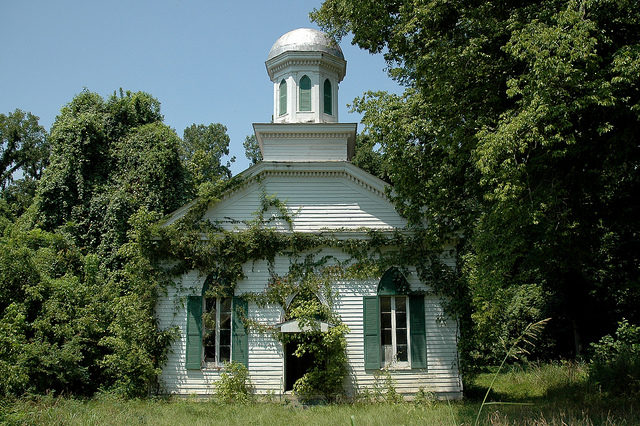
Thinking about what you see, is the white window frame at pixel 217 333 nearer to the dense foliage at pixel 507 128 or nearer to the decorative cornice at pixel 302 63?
the dense foliage at pixel 507 128

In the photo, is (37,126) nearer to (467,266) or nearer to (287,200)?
(287,200)

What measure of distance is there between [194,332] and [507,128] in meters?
10.1

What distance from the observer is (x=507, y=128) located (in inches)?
438

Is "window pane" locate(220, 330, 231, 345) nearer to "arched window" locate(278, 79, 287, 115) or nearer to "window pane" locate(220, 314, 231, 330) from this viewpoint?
"window pane" locate(220, 314, 231, 330)

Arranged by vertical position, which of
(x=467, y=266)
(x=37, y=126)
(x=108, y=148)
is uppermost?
(x=37, y=126)

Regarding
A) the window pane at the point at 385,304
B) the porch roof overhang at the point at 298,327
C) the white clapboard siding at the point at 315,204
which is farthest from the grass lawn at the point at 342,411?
the white clapboard siding at the point at 315,204

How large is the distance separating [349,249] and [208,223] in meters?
4.28

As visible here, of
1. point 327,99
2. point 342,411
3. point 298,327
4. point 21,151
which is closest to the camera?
point 342,411

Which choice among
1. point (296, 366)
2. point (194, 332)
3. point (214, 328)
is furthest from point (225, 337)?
point (296, 366)

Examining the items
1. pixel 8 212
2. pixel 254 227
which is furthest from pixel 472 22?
pixel 8 212

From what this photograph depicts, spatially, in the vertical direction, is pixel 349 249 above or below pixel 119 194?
below

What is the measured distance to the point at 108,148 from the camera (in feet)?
74.8

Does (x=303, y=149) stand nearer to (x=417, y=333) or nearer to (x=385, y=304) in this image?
(x=385, y=304)

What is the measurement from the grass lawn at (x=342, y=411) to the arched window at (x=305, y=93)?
975 cm
